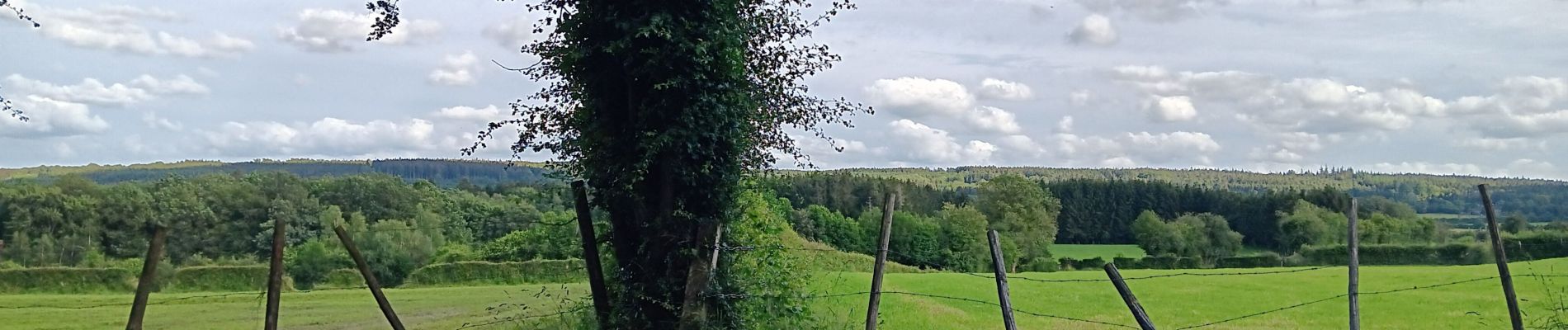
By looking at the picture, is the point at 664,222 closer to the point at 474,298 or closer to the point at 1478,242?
the point at 474,298

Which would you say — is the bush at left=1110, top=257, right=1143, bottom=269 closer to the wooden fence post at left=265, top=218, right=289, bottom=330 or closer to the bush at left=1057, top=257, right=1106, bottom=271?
the bush at left=1057, top=257, right=1106, bottom=271

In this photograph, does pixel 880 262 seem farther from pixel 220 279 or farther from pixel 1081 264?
pixel 1081 264

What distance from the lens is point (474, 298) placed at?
23000 mm

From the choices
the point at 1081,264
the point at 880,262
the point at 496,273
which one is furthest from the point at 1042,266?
the point at 880,262

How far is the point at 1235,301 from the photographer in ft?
84.2

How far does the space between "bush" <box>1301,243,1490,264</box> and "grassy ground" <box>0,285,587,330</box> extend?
95.0ft

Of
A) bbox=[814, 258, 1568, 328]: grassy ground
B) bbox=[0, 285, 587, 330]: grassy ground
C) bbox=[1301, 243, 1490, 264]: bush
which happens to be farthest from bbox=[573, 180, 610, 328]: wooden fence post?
bbox=[1301, 243, 1490, 264]: bush

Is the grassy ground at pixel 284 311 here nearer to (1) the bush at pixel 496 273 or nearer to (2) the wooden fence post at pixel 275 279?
(1) the bush at pixel 496 273

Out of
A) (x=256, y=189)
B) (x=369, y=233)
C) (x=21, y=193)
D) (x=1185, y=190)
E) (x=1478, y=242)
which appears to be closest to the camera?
(x=369, y=233)

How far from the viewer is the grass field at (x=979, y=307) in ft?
59.4

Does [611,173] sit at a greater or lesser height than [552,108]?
lesser

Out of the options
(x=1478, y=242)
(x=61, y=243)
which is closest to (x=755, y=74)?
(x=61, y=243)

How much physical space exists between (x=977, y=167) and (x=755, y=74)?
138671 millimetres

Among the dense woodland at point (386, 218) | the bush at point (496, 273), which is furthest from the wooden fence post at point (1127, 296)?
the bush at point (496, 273)
